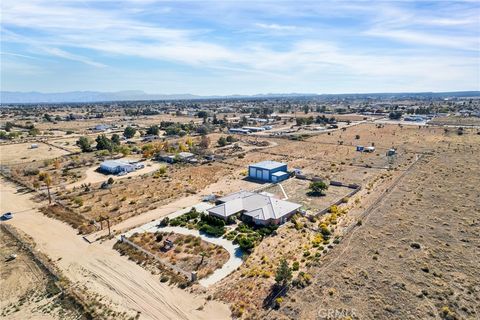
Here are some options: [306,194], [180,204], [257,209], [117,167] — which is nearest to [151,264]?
[257,209]

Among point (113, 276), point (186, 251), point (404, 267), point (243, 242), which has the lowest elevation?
point (113, 276)

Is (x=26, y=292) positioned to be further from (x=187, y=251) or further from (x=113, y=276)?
(x=187, y=251)

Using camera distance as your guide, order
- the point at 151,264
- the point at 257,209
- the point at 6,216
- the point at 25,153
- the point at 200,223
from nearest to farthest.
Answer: the point at 151,264 → the point at 200,223 → the point at 257,209 → the point at 6,216 → the point at 25,153

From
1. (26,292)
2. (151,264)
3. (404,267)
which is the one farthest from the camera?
(151,264)

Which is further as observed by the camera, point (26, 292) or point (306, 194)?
point (306, 194)

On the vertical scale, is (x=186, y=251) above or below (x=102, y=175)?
below

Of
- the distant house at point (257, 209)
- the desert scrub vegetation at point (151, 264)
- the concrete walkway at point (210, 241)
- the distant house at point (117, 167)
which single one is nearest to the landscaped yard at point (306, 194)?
the distant house at point (257, 209)
